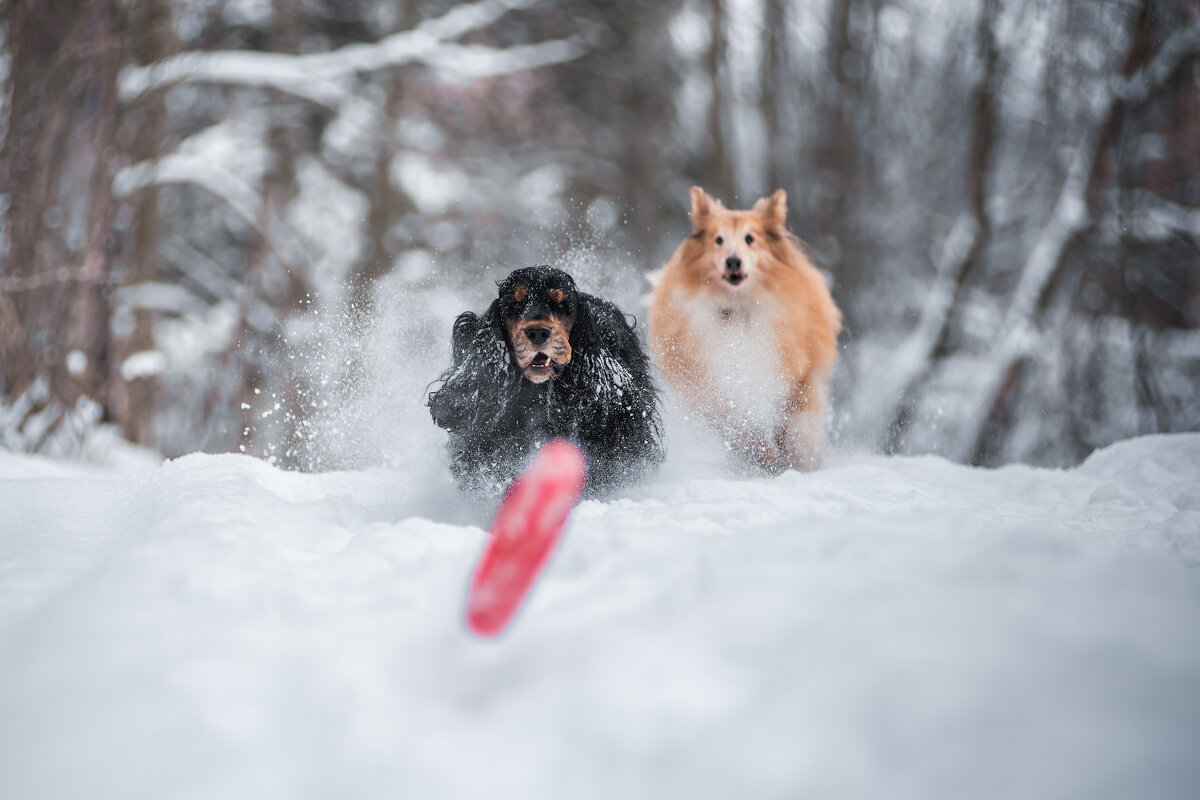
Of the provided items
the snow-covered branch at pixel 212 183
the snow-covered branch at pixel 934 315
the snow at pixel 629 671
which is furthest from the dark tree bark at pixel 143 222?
the snow-covered branch at pixel 934 315

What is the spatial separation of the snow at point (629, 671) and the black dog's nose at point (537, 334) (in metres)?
1.08

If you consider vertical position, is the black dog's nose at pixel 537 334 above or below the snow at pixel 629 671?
below

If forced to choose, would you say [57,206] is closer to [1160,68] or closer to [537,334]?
[537,334]

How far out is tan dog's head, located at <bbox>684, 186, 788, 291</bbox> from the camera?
3893mm

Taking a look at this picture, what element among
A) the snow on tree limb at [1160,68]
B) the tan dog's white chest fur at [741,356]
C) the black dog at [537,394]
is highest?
the snow on tree limb at [1160,68]

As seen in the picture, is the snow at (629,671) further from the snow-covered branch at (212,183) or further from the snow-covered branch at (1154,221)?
the snow-covered branch at (1154,221)

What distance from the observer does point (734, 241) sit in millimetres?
3914

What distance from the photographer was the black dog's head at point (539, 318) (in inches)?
102

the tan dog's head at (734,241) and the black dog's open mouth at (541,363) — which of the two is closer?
the black dog's open mouth at (541,363)

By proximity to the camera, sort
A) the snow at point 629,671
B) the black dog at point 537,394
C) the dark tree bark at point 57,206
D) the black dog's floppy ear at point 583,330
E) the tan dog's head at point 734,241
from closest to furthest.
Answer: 1. the snow at point 629,671
2. the black dog at point 537,394
3. the black dog's floppy ear at point 583,330
4. the tan dog's head at point 734,241
5. the dark tree bark at point 57,206

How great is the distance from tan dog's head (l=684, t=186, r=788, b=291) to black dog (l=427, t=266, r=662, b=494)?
130 cm

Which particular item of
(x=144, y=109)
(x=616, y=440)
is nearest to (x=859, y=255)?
(x=616, y=440)

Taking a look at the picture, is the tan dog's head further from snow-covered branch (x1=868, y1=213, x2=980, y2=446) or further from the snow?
snow-covered branch (x1=868, y1=213, x2=980, y2=446)

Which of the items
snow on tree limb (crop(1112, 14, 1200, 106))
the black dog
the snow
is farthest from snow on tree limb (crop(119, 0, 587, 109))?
the snow
